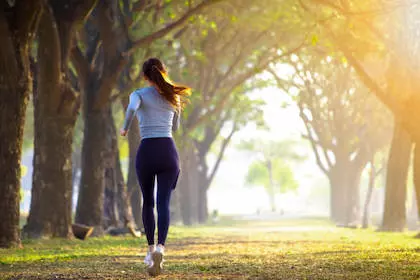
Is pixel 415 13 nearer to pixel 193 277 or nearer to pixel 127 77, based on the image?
pixel 127 77

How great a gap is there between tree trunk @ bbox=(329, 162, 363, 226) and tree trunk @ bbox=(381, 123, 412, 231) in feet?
45.1

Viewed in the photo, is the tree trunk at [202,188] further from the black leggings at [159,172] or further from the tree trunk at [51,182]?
the black leggings at [159,172]

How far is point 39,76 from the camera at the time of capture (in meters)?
15.9

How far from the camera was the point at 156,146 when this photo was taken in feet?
27.9

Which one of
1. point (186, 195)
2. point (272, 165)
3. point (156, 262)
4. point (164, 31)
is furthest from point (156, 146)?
point (272, 165)

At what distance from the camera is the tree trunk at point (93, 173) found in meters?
19.2

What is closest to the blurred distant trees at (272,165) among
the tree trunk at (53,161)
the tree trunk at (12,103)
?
the tree trunk at (53,161)

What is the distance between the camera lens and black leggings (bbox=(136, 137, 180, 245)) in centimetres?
847

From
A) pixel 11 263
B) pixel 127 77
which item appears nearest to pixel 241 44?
pixel 127 77

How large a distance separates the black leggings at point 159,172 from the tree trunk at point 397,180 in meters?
15.9

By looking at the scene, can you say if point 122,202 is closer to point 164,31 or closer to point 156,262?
point 164,31

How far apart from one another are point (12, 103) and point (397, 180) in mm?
14343

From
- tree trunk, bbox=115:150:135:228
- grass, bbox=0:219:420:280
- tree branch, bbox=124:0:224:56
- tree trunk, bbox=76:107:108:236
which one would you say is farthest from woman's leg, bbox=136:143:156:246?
tree trunk, bbox=115:150:135:228

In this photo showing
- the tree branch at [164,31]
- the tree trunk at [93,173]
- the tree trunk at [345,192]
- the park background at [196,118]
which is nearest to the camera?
the park background at [196,118]
